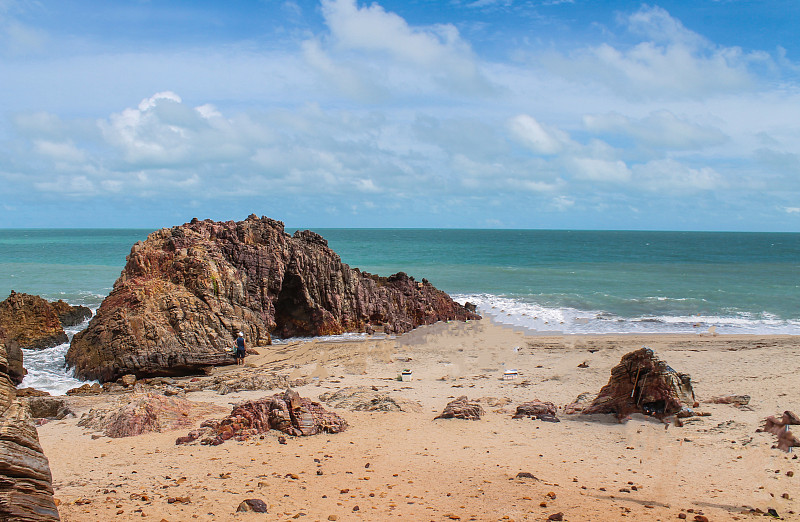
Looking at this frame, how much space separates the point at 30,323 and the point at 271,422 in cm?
1428

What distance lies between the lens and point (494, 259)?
205ft

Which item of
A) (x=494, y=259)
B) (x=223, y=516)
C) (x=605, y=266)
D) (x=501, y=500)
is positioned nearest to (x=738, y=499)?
(x=501, y=500)

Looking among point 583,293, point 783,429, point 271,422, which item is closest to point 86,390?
point 271,422

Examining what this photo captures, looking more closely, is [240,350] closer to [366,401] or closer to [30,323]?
[366,401]

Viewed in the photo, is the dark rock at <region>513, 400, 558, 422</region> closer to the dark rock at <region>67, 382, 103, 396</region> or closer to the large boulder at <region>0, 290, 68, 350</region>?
the dark rock at <region>67, 382, 103, 396</region>

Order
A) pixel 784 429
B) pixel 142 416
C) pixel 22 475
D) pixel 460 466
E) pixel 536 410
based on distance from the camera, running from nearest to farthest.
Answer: pixel 22 475 < pixel 460 466 < pixel 784 429 < pixel 142 416 < pixel 536 410

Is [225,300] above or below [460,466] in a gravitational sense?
above

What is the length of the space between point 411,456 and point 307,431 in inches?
71.0

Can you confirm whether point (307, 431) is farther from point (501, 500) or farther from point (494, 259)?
point (494, 259)

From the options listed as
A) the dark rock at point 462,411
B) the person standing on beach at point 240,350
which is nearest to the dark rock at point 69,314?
the person standing on beach at point 240,350

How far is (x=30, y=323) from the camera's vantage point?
1923 cm

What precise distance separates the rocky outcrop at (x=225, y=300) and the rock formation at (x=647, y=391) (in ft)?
33.3

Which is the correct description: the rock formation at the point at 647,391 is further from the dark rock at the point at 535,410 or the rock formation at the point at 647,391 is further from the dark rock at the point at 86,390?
the dark rock at the point at 86,390

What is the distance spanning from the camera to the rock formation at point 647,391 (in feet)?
31.9
